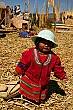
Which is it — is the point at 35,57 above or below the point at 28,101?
above

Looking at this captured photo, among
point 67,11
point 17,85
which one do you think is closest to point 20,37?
point 17,85

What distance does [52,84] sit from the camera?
15.1 feet

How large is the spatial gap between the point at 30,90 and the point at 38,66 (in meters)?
0.40

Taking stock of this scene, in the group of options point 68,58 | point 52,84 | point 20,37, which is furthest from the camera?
point 20,37

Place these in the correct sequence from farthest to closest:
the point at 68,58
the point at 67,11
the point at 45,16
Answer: the point at 67,11 → the point at 45,16 → the point at 68,58

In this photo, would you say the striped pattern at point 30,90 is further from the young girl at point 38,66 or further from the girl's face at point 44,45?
the girl's face at point 44,45

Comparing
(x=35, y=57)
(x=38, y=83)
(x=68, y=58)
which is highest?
(x=35, y=57)

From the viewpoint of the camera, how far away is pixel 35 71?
3494 mm

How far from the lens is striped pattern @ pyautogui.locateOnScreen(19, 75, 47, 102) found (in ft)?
11.7

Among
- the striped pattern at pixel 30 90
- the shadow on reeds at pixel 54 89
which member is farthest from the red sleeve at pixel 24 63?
the shadow on reeds at pixel 54 89

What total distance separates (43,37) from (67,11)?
23.2 m

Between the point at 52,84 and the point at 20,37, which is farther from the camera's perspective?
the point at 20,37

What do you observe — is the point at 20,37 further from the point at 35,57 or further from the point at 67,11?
the point at 67,11

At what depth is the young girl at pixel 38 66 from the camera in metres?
3.44
